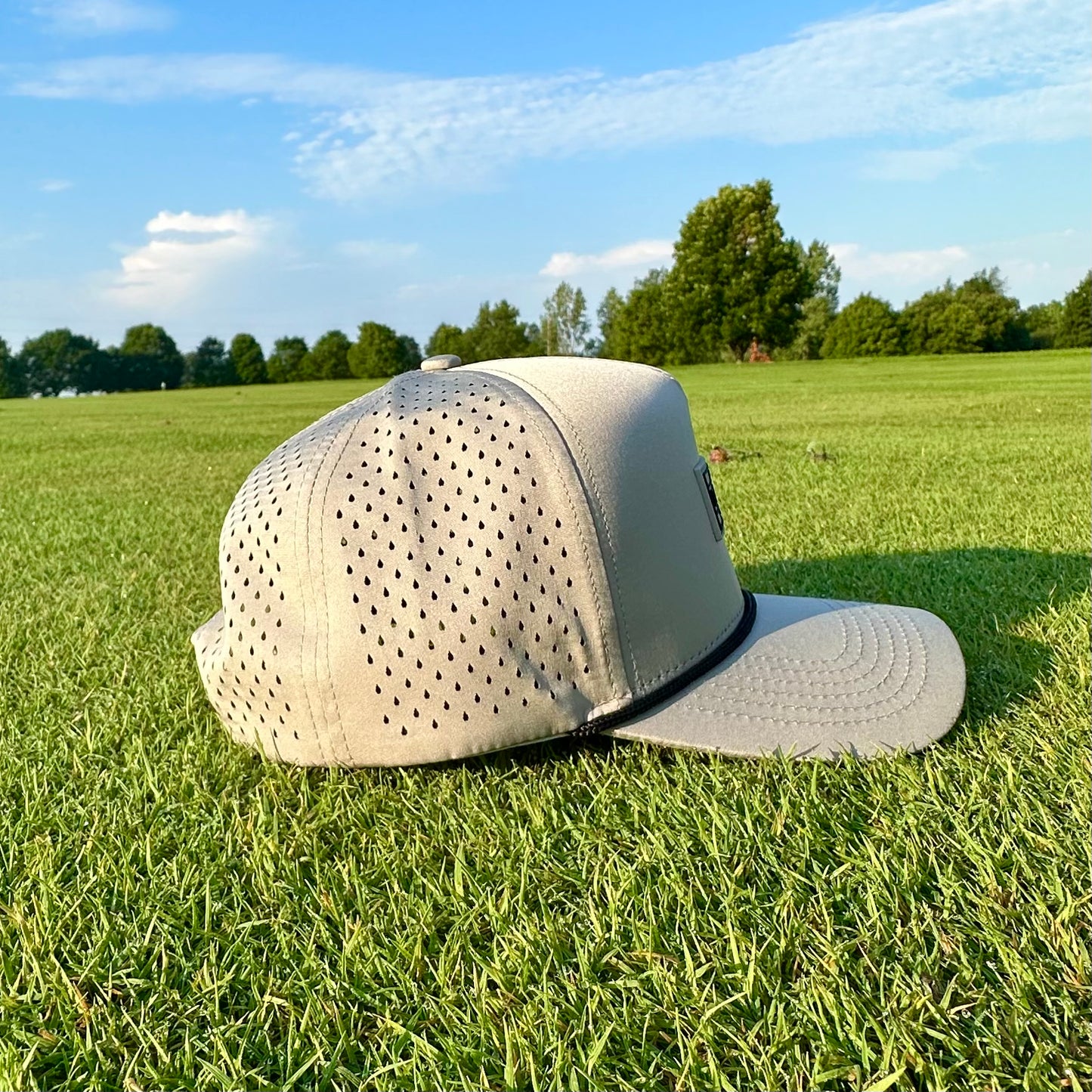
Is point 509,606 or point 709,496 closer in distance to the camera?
point 509,606

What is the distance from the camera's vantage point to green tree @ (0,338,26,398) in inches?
2274

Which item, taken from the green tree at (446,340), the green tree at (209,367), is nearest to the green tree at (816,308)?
the green tree at (446,340)

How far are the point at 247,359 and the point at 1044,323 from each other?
5405 cm

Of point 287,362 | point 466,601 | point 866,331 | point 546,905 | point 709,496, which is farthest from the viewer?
point 287,362

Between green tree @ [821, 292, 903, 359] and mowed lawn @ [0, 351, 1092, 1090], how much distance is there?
49.9 meters

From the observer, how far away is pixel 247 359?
60.2m

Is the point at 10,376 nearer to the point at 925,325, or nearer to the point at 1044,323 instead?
the point at 925,325

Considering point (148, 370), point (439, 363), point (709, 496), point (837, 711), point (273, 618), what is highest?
point (148, 370)

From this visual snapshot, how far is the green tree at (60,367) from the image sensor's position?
59469 mm

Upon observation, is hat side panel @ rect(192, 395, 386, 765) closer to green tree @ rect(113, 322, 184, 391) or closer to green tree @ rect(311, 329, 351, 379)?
green tree @ rect(311, 329, 351, 379)

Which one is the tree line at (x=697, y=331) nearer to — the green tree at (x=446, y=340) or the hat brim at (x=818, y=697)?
the green tree at (x=446, y=340)

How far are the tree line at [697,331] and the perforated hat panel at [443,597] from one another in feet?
89.6

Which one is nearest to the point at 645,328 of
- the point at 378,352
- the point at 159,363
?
the point at 378,352

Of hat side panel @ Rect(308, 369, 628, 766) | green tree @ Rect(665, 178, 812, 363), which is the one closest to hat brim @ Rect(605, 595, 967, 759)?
hat side panel @ Rect(308, 369, 628, 766)
